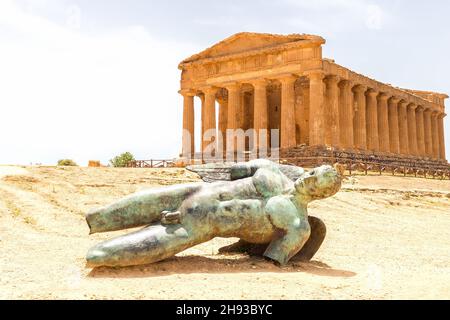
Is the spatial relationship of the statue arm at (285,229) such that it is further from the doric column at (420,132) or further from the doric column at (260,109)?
the doric column at (420,132)

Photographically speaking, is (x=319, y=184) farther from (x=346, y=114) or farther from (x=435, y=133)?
(x=435, y=133)

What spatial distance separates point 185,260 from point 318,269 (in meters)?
2.04

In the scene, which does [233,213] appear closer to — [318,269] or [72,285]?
[318,269]

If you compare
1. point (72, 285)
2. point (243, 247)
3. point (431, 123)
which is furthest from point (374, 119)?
→ point (72, 285)

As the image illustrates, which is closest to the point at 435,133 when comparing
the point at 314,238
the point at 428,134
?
the point at 428,134

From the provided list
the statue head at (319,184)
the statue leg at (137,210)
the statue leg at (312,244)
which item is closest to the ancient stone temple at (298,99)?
the statue leg at (312,244)

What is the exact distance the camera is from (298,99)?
4834 centimetres

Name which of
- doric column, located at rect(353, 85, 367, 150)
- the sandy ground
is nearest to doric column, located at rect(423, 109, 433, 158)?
doric column, located at rect(353, 85, 367, 150)

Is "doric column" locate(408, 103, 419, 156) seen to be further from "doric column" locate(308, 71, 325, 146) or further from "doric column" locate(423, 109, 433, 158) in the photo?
"doric column" locate(308, 71, 325, 146)

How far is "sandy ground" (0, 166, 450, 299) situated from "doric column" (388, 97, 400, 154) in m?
33.1

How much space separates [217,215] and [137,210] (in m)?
1.14

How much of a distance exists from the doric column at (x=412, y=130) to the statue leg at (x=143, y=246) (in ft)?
166

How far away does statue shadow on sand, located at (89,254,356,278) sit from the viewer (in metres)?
6.73
